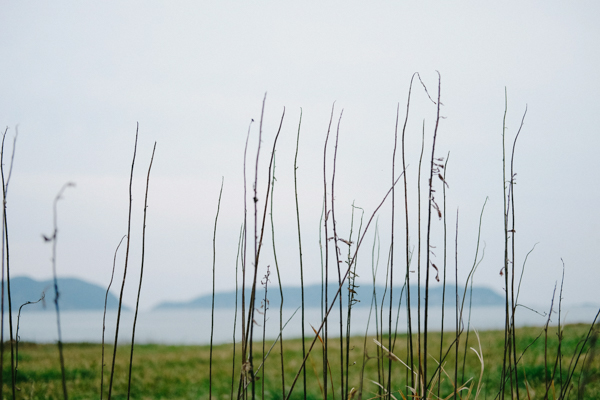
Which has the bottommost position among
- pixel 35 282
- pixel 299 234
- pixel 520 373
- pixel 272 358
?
pixel 272 358

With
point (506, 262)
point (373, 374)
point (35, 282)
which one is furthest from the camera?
point (373, 374)

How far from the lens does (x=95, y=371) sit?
5.08 meters

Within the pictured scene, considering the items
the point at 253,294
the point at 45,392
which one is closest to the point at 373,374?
the point at 45,392

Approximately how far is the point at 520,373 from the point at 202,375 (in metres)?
3.12

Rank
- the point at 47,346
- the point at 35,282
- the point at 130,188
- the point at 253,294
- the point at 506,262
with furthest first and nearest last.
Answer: the point at 47,346
the point at 35,282
the point at 506,262
the point at 130,188
the point at 253,294

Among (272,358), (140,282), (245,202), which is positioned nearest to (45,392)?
(272,358)

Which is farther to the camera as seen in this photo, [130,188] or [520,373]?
[520,373]

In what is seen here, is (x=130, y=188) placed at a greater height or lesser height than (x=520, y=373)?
greater

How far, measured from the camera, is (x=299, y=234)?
1025mm

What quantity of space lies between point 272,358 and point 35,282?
5.11m

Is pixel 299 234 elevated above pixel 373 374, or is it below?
above

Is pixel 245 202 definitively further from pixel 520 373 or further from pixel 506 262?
pixel 520 373

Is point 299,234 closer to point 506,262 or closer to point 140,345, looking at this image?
point 506,262

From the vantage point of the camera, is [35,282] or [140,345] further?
[140,345]
